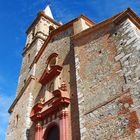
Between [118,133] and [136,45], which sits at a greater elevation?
[136,45]

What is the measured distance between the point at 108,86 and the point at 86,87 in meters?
1.11

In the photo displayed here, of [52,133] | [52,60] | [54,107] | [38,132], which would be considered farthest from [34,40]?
[52,133]

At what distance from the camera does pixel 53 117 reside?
32.7 ft

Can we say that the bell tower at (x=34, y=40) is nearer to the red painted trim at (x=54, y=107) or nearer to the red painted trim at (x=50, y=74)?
the red painted trim at (x=50, y=74)

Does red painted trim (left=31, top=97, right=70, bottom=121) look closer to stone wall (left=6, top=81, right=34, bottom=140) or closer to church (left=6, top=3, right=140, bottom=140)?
church (left=6, top=3, right=140, bottom=140)

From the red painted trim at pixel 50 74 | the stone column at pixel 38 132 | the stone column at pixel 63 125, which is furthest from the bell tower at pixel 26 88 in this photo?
the stone column at pixel 63 125

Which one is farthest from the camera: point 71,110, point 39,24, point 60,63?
point 39,24

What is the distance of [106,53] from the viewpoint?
842cm

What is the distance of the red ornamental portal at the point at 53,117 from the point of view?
909 cm

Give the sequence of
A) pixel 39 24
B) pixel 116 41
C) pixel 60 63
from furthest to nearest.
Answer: pixel 39 24
pixel 60 63
pixel 116 41

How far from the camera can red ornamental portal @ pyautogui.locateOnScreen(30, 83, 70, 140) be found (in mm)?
9085

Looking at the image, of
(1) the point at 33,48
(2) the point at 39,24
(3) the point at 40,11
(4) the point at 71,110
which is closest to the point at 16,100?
(1) the point at 33,48

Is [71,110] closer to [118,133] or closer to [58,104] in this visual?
[58,104]

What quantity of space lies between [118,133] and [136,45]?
9.16 ft
